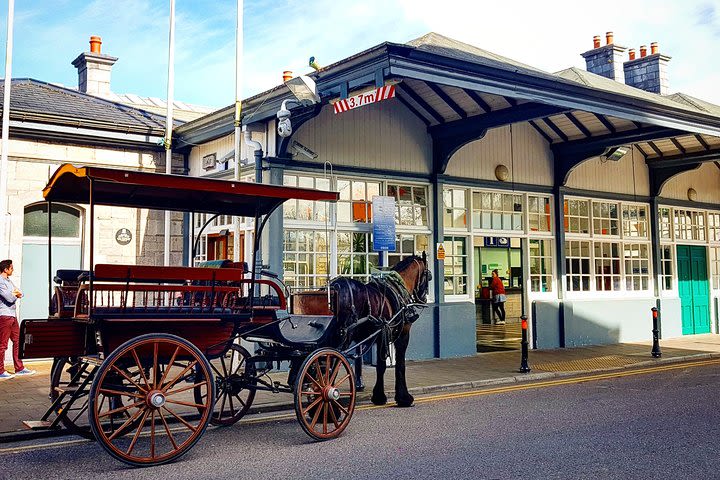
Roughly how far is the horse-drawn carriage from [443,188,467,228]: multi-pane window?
533 cm

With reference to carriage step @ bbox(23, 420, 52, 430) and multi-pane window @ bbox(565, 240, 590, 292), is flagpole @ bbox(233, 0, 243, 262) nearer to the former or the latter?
carriage step @ bbox(23, 420, 52, 430)

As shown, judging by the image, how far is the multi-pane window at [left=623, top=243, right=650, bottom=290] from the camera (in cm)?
1673

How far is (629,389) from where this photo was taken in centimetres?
963

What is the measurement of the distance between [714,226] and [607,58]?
5.53m

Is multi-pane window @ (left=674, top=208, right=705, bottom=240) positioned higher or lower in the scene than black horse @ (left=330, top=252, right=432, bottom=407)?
higher

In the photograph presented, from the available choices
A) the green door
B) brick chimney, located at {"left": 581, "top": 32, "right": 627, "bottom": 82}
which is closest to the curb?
the green door

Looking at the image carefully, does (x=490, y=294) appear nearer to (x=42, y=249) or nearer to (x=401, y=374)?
(x=401, y=374)

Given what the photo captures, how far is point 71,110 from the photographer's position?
1314cm

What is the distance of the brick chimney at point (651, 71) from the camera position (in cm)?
2019

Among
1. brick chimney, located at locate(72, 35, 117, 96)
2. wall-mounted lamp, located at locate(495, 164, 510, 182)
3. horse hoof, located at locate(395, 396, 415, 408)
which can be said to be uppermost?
brick chimney, located at locate(72, 35, 117, 96)

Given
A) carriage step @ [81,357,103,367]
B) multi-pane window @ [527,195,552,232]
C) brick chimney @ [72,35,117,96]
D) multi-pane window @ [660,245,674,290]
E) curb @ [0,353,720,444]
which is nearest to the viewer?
carriage step @ [81,357,103,367]

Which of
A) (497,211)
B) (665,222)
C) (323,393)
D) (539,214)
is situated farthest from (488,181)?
(323,393)

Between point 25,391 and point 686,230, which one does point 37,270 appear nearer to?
point 25,391

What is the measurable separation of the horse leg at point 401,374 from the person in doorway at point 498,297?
9.80m
